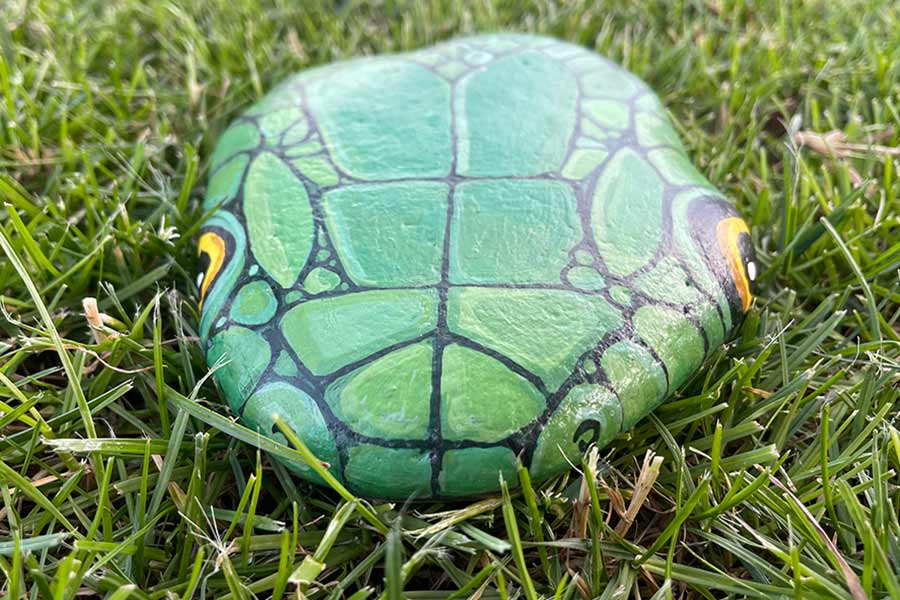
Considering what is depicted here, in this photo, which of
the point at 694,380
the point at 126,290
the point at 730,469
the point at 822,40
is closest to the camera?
the point at 730,469

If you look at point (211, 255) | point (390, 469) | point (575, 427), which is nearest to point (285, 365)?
point (390, 469)

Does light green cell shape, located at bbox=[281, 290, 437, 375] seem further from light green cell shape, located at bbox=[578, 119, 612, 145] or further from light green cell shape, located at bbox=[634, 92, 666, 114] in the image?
light green cell shape, located at bbox=[634, 92, 666, 114]

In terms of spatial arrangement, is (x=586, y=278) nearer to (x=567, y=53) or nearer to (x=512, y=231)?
(x=512, y=231)

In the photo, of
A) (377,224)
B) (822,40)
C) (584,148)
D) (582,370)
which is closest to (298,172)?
(377,224)

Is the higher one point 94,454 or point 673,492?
point 94,454

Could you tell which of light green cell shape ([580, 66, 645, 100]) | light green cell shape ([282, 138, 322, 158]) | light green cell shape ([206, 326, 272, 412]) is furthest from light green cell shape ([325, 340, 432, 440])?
light green cell shape ([580, 66, 645, 100])

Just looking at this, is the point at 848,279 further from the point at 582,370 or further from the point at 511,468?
→ the point at 511,468
